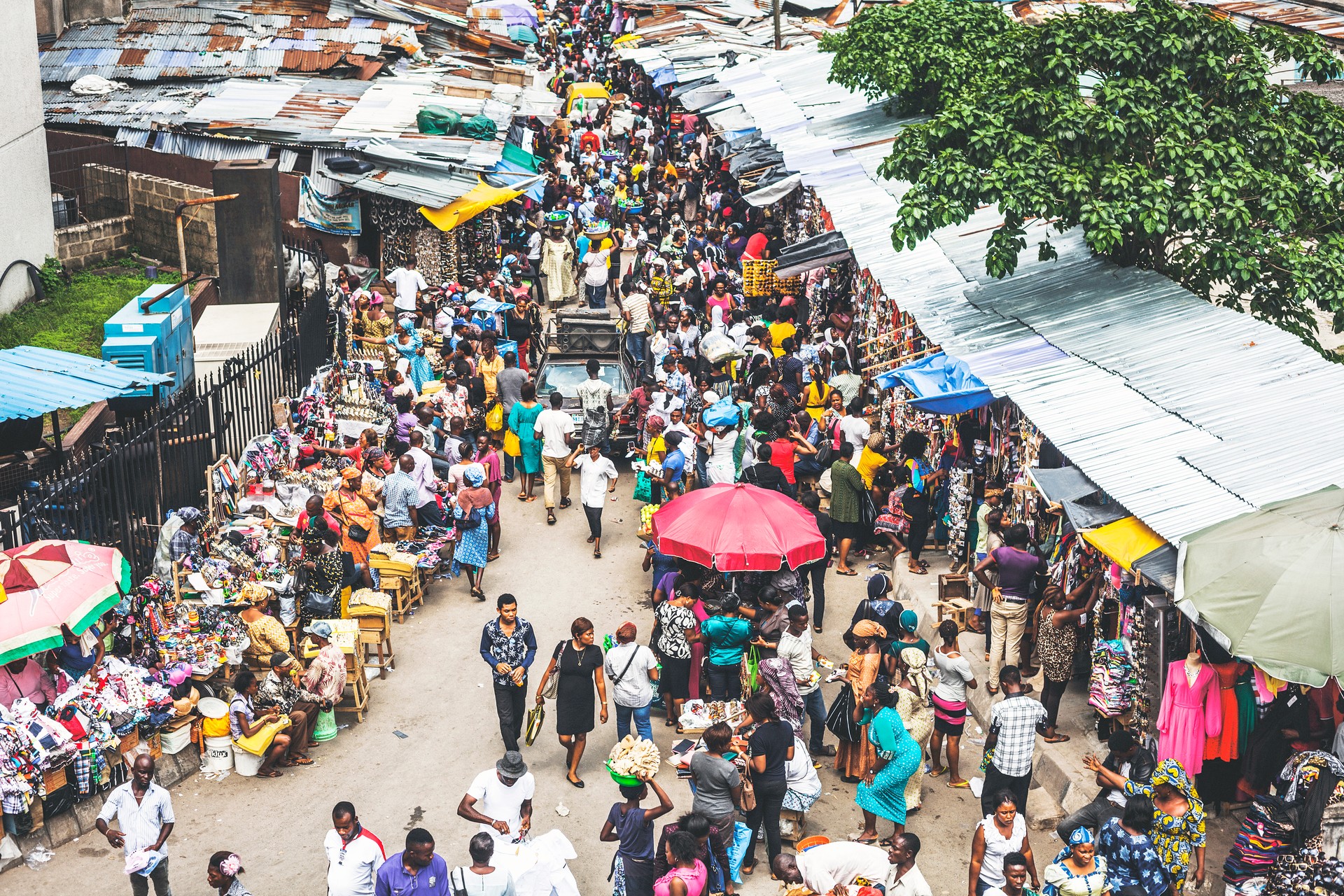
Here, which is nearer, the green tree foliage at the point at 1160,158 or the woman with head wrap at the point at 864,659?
the woman with head wrap at the point at 864,659

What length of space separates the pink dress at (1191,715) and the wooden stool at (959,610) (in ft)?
10.4

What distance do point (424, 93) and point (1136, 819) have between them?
24.0 meters

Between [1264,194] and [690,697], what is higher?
[1264,194]

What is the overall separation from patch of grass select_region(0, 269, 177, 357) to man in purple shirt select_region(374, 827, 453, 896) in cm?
1265

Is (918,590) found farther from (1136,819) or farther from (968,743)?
(1136,819)

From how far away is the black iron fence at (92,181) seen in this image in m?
24.2

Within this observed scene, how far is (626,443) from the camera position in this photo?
1739cm

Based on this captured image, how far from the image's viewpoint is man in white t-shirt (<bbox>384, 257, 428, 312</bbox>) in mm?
21016

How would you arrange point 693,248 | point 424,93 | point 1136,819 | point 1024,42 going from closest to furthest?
point 1136,819
point 1024,42
point 693,248
point 424,93

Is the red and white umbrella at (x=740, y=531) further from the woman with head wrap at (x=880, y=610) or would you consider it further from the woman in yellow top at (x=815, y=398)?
the woman in yellow top at (x=815, y=398)

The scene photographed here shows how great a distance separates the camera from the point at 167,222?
2344 cm

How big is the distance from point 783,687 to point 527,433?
263 inches

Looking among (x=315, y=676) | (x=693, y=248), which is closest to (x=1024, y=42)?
(x=693, y=248)

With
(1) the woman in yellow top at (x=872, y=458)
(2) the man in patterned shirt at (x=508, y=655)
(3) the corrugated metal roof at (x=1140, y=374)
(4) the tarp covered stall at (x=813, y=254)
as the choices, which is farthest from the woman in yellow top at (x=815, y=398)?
(2) the man in patterned shirt at (x=508, y=655)
